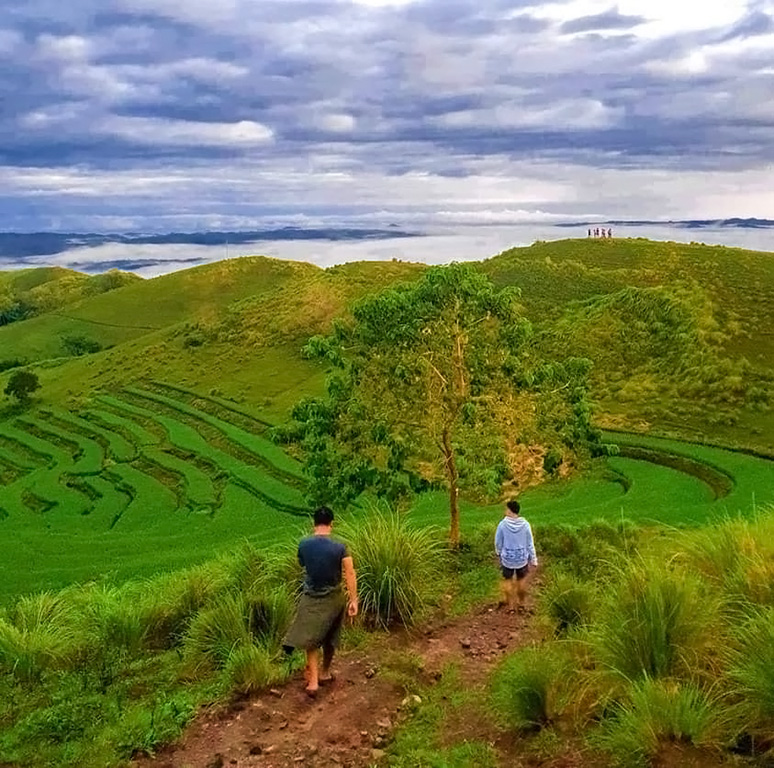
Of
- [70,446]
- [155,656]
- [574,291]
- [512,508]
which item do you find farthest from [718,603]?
[574,291]

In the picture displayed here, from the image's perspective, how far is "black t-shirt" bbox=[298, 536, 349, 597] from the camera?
9.64 meters

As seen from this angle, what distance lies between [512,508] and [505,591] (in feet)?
4.57

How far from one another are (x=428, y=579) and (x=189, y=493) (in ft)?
91.4

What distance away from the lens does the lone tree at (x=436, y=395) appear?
1698 centimetres

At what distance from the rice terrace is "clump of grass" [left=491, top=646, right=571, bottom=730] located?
0.09ft

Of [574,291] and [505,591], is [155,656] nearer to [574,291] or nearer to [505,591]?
[505,591]

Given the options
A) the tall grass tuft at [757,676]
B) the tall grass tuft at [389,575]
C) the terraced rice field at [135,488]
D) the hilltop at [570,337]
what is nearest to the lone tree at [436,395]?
the tall grass tuft at [389,575]

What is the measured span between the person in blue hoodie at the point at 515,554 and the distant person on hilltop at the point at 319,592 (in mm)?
3954

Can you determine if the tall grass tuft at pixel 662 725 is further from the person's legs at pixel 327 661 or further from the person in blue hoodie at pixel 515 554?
the person in blue hoodie at pixel 515 554

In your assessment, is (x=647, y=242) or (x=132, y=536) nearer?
(x=132, y=536)

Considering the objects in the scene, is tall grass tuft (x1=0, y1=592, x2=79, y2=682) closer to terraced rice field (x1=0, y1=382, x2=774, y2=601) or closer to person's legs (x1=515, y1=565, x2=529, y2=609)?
person's legs (x1=515, y1=565, x2=529, y2=609)

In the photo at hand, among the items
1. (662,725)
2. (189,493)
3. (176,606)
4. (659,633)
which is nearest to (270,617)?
(176,606)

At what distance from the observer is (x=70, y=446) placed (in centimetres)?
5428

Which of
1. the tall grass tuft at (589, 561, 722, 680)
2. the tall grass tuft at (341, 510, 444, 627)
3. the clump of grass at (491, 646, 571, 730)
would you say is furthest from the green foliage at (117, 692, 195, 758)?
the tall grass tuft at (589, 561, 722, 680)
